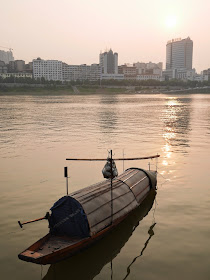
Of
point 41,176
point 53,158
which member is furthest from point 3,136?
point 41,176

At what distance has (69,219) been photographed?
13133 mm

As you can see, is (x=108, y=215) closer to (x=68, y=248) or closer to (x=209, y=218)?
(x=68, y=248)

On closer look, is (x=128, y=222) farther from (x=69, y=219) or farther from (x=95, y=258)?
(x=69, y=219)

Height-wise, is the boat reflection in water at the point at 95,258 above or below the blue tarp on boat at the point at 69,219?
below

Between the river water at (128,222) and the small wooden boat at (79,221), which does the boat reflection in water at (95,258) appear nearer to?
the river water at (128,222)

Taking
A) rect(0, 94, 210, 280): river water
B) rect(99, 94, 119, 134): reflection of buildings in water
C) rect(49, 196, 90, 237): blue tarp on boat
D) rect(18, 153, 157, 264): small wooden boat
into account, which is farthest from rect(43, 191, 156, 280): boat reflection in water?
rect(99, 94, 119, 134): reflection of buildings in water

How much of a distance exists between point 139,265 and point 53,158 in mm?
19072

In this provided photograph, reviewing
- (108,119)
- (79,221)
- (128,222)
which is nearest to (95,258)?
(79,221)

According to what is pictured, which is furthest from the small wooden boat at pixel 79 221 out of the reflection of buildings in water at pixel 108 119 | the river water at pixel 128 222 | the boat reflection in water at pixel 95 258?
the reflection of buildings in water at pixel 108 119

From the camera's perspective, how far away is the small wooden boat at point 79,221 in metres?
11.8

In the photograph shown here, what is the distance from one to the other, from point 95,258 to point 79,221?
1.94 metres

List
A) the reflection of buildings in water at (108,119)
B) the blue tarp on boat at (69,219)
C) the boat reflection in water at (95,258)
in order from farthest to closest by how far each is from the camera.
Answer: the reflection of buildings in water at (108,119), the blue tarp on boat at (69,219), the boat reflection in water at (95,258)

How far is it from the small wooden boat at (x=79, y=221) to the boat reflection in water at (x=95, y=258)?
22.1 inches

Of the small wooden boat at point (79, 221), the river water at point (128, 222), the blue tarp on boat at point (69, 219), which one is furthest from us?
the blue tarp on boat at point (69, 219)
